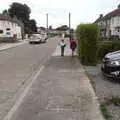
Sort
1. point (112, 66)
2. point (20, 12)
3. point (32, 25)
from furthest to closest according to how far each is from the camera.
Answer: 1. point (32, 25)
2. point (20, 12)
3. point (112, 66)

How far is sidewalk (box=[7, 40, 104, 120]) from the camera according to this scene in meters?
7.38

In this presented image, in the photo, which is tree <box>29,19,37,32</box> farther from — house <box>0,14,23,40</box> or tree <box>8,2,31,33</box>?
house <box>0,14,23,40</box>

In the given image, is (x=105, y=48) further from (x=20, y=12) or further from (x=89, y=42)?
(x=20, y=12)

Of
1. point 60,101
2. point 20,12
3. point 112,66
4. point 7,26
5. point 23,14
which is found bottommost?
point 60,101

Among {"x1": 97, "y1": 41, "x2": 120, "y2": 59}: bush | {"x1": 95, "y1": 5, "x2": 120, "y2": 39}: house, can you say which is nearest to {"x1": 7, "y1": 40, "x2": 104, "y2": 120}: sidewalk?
{"x1": 97, "y1": 41, "x2": 120, "y2": 59}: bush

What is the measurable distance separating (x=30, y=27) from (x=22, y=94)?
105 m

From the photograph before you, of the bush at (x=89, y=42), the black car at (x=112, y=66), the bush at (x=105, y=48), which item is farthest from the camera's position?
the bush at (x=105, y=48)

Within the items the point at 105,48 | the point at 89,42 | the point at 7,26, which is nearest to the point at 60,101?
the point at 89,42

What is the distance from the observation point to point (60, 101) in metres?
8.75

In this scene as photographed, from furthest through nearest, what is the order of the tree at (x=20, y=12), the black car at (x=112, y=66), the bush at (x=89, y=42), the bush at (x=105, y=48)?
the tree at (x=20, y=12)
the bush at (x=105, y=48)
the bush at (x=89, y=42)
the black car at (x=112, y=66)

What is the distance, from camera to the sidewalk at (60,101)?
7383mm

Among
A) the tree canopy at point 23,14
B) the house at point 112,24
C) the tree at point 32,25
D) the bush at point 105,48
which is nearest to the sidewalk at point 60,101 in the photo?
the bush at point 105,48

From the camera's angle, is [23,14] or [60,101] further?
[23,14]

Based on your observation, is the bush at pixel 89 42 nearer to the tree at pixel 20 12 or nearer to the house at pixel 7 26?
the house at pixel 7 26
